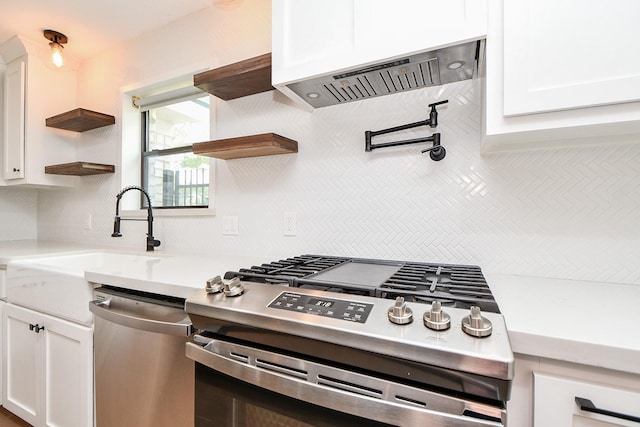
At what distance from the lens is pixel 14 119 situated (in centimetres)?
227

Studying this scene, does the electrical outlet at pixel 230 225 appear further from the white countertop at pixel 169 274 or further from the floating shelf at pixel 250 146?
the floating shelf at pixel 250 146

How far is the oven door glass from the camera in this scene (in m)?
0.64

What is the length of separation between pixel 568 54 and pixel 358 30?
609 millimetres

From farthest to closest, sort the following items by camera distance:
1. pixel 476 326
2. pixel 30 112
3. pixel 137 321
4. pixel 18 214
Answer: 1. pixel 18 214
2. pixel 30 112
3. pixel 137 321
4. pixel 476 326

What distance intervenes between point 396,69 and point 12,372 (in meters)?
2.32

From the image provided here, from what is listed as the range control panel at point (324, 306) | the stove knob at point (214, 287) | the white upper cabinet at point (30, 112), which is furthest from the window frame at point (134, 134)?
the range control panel at point (324, 306)

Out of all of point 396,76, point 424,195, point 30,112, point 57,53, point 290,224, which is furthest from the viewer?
point 30,112

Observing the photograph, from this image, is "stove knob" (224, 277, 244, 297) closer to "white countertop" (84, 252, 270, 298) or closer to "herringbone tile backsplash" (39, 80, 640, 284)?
"white countertop" (84, 252, 270, 298)

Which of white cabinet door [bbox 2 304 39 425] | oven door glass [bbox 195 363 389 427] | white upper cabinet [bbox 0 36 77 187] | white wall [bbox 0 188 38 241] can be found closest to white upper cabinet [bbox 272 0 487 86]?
oven door glass [bbox 195 363 389 427]

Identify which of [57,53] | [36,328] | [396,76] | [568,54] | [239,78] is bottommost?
[36,328]

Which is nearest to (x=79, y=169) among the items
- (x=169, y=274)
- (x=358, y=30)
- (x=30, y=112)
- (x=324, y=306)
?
(x=30, y=112)

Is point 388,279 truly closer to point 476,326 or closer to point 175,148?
point 476,326

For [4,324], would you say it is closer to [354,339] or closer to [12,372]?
[12,372]

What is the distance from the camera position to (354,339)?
0.58 meters
